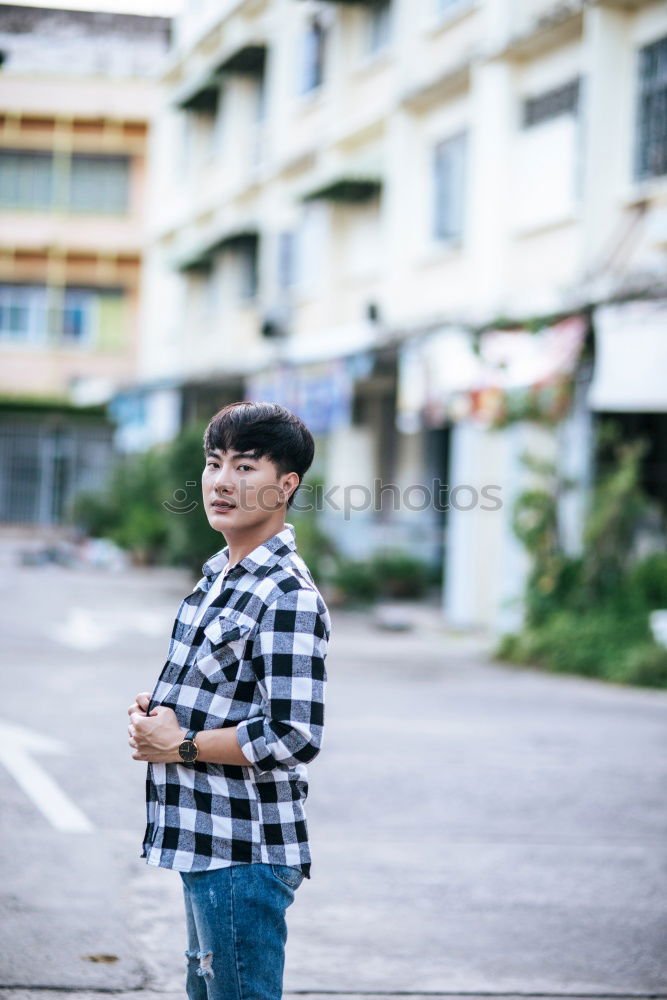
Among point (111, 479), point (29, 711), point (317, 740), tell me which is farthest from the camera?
point (111, 479)

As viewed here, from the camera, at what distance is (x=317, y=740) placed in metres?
2.74

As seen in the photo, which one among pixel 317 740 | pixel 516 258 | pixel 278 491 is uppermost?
pixel 516 258

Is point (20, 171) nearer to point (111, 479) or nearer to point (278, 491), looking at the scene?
point (111, 479)

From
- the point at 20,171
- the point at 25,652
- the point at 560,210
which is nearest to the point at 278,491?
the point at 25,652

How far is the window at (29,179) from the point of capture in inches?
1543

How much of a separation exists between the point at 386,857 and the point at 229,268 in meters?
23.2

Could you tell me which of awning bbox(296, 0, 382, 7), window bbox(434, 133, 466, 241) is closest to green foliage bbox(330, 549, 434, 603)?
window bbox(434, 133, 466, 241)

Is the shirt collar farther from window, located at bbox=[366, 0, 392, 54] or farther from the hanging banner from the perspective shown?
window, located at bbox=[366, 0, 392, 54]

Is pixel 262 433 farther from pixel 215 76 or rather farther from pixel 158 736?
pixel 215 76

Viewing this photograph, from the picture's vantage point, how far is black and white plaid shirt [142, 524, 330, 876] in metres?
2.72

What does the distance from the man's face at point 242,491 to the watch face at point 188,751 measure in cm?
45

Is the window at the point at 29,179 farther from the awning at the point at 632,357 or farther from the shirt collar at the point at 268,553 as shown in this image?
the shirt collar at the point at 268,553

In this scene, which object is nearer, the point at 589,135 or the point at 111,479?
the point at 589,135

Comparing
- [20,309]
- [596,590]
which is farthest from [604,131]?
[20,309]
